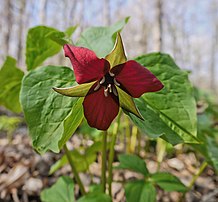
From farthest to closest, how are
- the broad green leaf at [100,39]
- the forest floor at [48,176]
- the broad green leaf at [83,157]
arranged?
1. the forest floor at [48,176]
2. the broad green leaf at [83,157]
3. the broad green leaf at [100,39]

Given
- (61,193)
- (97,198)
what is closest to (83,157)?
(61,193)

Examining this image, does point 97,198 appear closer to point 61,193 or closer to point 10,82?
point 61,193

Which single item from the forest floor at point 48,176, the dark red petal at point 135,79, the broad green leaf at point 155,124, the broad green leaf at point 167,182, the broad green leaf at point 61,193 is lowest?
the forest floor at point 48,176

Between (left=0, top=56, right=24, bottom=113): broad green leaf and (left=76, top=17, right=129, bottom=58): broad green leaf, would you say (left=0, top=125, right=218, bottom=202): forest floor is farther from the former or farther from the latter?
(left=76, top=17, right=129, bottom=58): broad green leaf

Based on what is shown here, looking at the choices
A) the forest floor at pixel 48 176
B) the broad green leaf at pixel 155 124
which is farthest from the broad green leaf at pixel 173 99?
the forest floor at pixel 48 176

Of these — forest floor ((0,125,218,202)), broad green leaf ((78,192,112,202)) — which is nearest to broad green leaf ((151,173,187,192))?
broad green leaf ((78,192,112,202))

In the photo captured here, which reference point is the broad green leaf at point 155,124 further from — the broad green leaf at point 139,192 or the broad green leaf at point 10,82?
the broad green leaf at point 10,82
